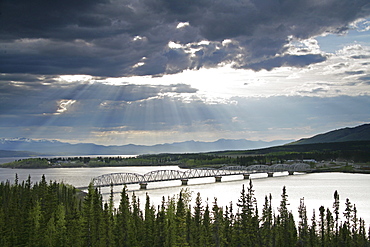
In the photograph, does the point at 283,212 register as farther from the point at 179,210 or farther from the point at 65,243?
the point at 65,243

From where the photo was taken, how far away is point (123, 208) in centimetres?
5975

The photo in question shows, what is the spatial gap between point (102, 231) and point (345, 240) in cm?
3670

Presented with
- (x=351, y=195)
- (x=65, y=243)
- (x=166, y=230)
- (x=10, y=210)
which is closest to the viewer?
(x=65, y=243)

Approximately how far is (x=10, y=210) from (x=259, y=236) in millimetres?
41081

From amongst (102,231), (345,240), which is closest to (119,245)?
(102,231)

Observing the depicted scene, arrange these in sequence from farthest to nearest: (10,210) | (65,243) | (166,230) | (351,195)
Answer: (351,195) → (10,210) → (166,230) → (65,243)

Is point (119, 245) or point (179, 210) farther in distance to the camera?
point (179, 210)

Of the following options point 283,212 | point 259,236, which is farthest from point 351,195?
point 259,236

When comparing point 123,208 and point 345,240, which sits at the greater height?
point 123,208

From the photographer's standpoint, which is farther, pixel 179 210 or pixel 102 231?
pixel 179 210

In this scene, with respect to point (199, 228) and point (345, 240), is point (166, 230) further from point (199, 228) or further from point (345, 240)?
point (345, 240)

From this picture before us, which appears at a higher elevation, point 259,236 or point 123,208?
point 123,208

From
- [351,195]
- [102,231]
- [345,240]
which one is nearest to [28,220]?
[102,231]

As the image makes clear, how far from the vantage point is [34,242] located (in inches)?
2159
